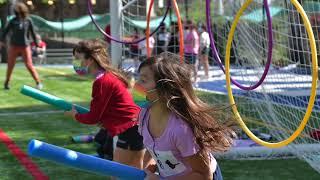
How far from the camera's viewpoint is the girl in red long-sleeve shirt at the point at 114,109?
439 cm

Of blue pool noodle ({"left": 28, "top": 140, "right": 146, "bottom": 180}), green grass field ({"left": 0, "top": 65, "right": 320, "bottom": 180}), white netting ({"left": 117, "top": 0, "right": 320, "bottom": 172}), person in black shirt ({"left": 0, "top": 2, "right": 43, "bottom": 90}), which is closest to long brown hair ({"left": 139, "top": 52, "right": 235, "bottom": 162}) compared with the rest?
blue pool noodle ({"left": 28, "top": 140, "right": 146, "bottom": 180})

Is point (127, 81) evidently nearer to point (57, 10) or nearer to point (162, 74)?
point (162, 74)

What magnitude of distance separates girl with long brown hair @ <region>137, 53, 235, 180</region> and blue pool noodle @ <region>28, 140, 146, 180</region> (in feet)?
0.50

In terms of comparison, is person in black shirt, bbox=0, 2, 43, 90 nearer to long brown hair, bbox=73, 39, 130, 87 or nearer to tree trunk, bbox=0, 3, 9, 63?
long brown hair, bbox=73, 39, 130, 87

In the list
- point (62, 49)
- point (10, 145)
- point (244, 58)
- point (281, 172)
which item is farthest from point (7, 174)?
point (62, 49)

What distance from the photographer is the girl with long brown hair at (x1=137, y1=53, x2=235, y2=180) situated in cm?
285

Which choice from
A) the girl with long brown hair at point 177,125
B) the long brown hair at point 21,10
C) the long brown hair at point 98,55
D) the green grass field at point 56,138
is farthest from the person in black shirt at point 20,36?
the girl with long brown hair at point 177,125

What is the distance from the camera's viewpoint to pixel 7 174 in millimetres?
5559

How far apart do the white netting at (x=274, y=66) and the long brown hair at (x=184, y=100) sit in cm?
138

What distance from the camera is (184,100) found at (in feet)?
9.48

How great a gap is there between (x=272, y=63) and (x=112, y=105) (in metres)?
4.06

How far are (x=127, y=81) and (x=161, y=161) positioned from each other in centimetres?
168

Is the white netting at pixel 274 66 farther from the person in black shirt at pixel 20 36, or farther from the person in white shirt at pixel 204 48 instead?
the person in black shirt at pixel 20 36

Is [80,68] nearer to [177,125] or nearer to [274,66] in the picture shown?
[177,125]
